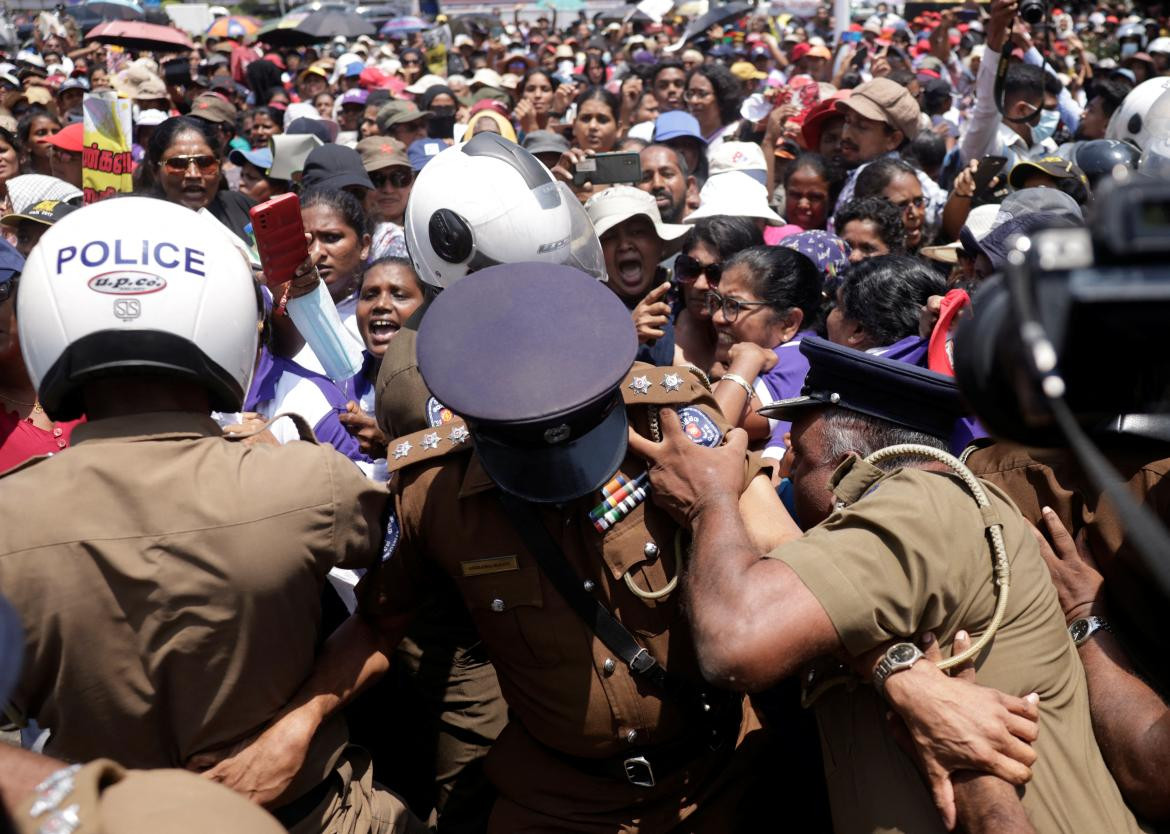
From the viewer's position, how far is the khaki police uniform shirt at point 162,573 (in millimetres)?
1871

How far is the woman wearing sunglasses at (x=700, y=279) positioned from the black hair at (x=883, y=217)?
0.59 metres

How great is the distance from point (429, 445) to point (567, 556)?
1.37ft

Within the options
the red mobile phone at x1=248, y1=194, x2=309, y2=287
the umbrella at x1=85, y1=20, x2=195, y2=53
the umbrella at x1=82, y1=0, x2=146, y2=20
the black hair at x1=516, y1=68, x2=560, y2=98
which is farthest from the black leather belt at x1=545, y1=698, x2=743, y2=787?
the umbrella at x1=82, y1=0, x2=146, y2=20

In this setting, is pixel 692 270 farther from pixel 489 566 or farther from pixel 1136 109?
pixel 1136 109

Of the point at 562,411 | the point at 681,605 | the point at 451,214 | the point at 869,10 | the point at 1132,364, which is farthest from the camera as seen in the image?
the point at 869,10

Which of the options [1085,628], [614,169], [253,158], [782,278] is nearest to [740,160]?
[614,169]

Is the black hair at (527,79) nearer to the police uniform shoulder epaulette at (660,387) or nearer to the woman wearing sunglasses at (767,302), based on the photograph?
the woman wearing sunglasses at (767,302)

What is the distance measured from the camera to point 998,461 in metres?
2.64

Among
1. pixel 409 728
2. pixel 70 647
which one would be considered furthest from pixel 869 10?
pixel 70 647

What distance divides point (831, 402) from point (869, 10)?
22352 millimetres

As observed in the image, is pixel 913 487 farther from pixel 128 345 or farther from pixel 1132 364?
pixel 128 345

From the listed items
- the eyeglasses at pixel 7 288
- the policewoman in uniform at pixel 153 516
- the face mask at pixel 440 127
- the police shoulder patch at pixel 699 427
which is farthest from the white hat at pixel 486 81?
the policewoman in uniform at pixel 153 516

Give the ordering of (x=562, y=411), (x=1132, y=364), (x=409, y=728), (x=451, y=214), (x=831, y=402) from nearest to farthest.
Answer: (x=1132, y=364) → (x=562, y=411) → (x=831, y=402) → (x=451, y=214) → (x=409, y=728)

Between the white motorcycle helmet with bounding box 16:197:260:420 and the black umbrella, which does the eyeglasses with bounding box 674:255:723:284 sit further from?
the black umbrella
